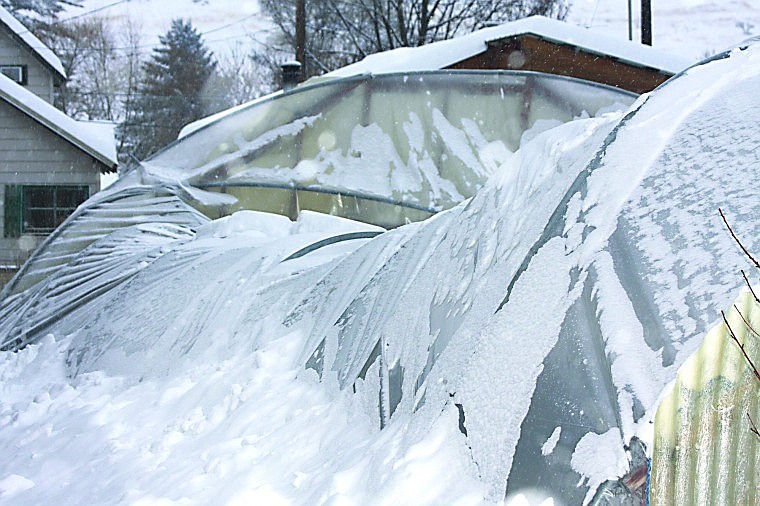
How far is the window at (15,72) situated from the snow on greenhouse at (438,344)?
15.8m

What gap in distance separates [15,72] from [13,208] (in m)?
5.48

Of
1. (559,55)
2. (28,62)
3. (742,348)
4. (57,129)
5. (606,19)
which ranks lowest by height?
(742,348)

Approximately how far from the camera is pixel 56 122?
1627 cm

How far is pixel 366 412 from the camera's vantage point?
3541 millimetres

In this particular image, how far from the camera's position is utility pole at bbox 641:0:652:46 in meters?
21.1

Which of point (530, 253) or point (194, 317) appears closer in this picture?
point (530, 253)

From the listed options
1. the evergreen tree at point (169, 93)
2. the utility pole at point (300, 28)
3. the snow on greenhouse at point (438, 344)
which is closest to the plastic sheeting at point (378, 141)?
the snow on greenhouse at point (438, 344)

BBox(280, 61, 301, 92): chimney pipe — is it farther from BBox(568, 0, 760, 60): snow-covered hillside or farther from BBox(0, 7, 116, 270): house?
BBox(568, 0, 760, 60): snow-covered hillside

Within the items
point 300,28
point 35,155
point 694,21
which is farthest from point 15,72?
point 694,21

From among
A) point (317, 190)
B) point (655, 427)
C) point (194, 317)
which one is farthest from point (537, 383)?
point (317, 190)

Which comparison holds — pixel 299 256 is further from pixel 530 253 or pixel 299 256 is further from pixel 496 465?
pixel 496 465

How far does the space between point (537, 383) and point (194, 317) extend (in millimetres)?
3199

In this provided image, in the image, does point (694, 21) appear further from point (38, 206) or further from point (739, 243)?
point (739, 243)

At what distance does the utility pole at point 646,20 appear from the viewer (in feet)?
69.3
